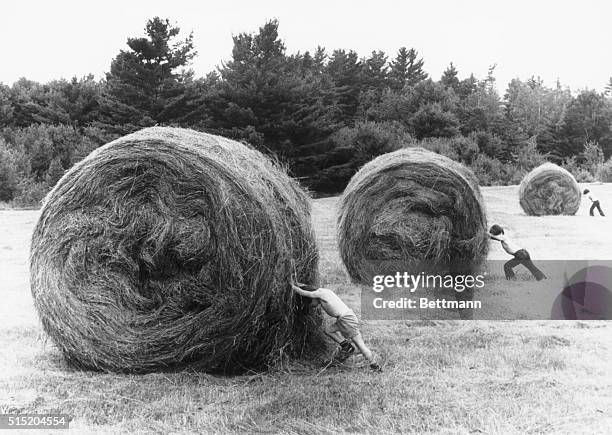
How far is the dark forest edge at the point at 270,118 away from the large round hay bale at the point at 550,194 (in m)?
7.89

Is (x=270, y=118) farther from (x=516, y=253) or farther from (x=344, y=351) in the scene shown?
(x=344, y=351)

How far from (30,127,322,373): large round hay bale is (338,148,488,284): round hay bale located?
12.1 feet

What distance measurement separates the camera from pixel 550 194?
62.9 ft

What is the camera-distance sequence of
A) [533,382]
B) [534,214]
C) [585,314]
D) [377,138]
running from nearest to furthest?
[533,382] < [585,314] < [534,214] < [377,138]

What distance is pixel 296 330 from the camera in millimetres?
5766

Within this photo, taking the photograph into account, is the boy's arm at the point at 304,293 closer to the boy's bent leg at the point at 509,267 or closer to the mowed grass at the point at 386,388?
the mowed grass at the point at 386,388

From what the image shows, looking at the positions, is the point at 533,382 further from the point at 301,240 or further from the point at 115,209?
the point at 115,209

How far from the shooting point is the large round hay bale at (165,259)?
5.12 m

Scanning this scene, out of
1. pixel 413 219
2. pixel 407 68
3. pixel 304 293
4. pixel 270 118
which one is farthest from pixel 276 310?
pixel 407 68

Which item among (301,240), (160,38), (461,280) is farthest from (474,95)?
(301,240)

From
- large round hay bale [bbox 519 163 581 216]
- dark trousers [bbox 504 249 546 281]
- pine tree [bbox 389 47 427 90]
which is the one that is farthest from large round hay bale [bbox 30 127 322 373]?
pine tree [bbox 389 47 427 90]

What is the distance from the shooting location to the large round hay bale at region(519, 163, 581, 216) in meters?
19.1

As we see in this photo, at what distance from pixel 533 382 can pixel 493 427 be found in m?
1.03

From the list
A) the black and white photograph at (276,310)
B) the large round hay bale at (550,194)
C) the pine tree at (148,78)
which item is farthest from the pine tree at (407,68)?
the black and white photograph at (276,310)
